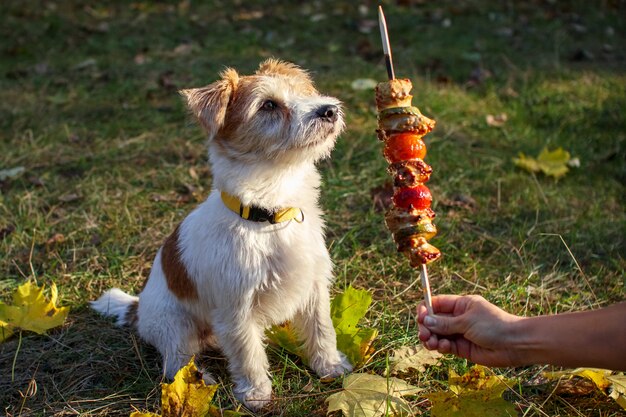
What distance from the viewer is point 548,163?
16.5 ft

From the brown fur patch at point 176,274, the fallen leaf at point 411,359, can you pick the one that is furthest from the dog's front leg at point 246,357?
the fallen leaf at point 411,359

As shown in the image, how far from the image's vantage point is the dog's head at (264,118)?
291 centimetres

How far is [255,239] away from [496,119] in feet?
12.4

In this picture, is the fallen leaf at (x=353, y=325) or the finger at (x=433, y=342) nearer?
the finger at (x=433, y=342)

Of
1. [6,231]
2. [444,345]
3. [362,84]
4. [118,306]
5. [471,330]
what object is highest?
[471,330]

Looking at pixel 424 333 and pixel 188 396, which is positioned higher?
pixel 424 333

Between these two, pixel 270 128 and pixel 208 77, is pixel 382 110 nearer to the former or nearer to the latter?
pixel 270 128

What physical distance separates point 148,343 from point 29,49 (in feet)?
20.1

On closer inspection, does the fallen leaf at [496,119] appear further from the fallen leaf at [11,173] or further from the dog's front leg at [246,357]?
the fallen leaf at [11,173]

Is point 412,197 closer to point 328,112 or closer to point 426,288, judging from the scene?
point 426,288

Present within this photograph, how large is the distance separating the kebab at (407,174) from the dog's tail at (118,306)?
1738 mm

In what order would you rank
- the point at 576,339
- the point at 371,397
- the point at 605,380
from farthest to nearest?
the point at 605,380 < the point at 371,397 < the point at 576,339

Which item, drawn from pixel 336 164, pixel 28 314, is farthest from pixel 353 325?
pixel 336 164

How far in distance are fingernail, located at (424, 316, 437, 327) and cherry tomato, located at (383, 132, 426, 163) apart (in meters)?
0.61
